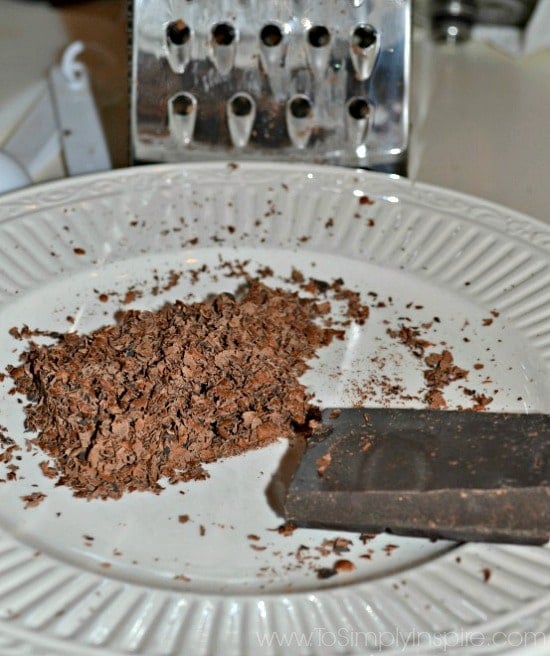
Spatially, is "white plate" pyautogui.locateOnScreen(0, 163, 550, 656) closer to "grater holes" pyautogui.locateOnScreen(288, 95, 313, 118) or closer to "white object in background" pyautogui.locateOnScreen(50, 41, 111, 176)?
"grater holes" pyautogui.locateOnScreen(288, 95, 313, 118)

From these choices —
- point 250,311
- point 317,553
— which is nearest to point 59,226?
point 250,311

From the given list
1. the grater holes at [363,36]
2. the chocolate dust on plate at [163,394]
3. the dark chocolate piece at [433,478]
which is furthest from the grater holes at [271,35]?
the dark chocolate piece at [433,478]

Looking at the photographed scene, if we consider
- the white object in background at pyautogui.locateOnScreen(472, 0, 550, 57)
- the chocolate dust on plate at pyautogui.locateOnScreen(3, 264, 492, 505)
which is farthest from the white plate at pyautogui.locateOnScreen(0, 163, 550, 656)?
the white object in background at pyautogui.locateOnScreen(472, 0, 550, 57)

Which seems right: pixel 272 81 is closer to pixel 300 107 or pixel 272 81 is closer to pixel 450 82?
pixel 300 107

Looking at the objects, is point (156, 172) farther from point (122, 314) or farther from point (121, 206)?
point (122, 314)

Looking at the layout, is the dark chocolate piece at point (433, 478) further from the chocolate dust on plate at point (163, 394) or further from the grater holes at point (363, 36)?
the grater holes at point (363, 36)

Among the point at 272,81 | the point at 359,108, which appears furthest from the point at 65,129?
the point at 359,108
